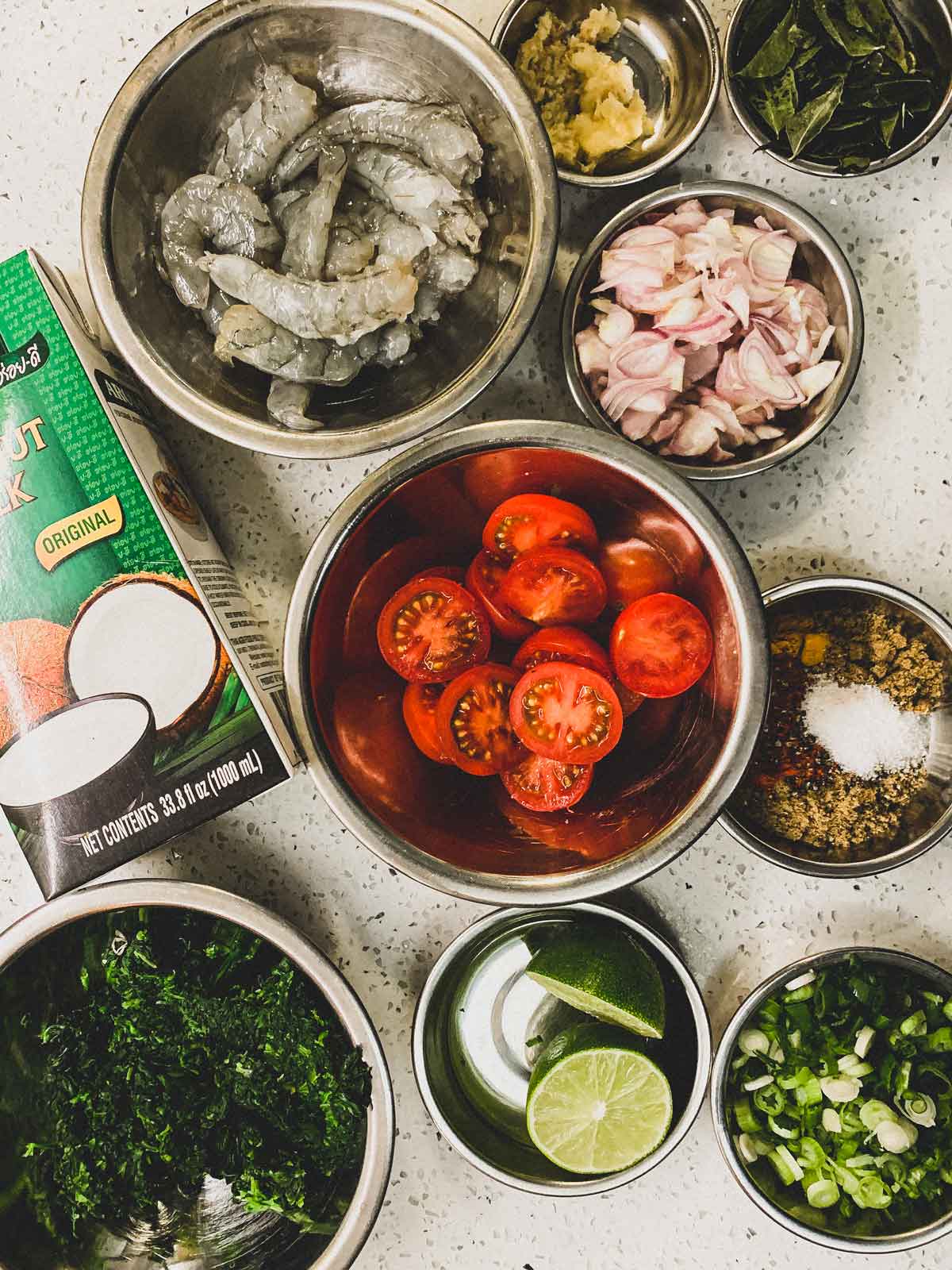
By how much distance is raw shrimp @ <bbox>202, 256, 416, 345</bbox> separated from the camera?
107cm

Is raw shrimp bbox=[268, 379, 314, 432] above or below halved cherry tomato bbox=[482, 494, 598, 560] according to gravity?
above

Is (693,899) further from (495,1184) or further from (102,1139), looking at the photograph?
(102,1139)

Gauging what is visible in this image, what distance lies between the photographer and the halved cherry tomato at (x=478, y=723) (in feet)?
3.56

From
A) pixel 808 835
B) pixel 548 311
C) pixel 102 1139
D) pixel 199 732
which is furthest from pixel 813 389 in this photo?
pixel 102 1139

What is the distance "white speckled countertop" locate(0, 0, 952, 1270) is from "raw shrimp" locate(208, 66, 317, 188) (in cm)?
36

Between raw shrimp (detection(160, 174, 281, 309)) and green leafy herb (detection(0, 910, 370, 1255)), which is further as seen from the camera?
green leafy herb (detection(0, 910, 370, 1255))

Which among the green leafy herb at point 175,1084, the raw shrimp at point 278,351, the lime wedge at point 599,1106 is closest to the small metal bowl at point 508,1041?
the lime wedge at point 599,1106

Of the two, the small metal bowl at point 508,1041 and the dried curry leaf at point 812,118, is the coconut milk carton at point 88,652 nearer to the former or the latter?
the small metal bowl at point 508,1041

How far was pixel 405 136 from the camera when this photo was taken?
1148mm

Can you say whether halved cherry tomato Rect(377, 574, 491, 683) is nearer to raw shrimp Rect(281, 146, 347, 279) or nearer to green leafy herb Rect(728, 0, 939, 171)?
raw shrimp Rect(281, 146, 347, 279)

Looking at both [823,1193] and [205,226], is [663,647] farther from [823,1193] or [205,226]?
[823,1193]

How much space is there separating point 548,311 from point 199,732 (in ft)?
2.54

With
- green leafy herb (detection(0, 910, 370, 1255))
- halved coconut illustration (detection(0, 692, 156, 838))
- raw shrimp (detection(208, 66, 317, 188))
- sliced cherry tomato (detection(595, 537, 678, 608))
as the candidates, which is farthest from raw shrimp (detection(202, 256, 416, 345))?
green leafy herb (detection(0, 910, 370, 1255))

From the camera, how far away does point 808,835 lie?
4.36 ft
